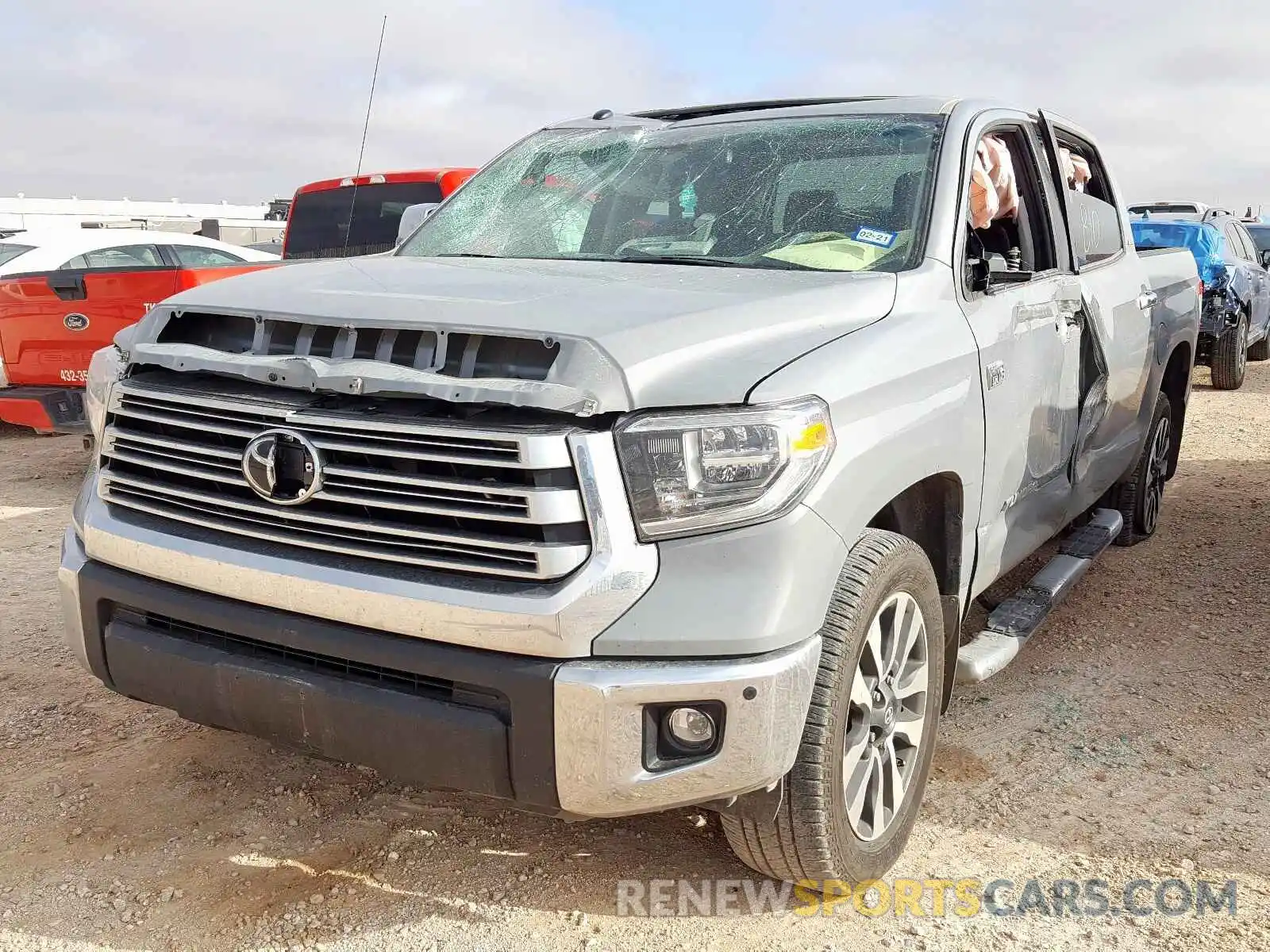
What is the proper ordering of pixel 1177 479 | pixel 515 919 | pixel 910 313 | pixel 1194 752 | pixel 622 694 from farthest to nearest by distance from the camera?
pixel 1177 479, pixel 1194 752, pixel 910 313, pixel 515 919, pixel 622 694

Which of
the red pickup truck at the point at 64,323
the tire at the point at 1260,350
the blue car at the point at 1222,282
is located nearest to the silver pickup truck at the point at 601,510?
the red pickup truck at the point at 64,323

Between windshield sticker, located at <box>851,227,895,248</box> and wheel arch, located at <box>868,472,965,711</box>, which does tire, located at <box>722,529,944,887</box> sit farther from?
windshield sticker, located at <box>851,227,895,248</box>

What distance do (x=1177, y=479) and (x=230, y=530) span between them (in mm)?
6393

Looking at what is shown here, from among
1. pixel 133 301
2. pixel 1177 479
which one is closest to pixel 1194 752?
pixel 1177 479

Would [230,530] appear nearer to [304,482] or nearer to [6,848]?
[304,482]

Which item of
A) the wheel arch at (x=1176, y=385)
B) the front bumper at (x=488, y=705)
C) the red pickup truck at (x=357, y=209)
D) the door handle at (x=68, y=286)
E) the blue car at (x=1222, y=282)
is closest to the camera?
the front bumper at (x=488, y=705)

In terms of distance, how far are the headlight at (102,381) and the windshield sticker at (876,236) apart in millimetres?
1944

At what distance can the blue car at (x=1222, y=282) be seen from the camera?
10758 mm

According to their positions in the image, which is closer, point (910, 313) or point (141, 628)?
point (141, 628)

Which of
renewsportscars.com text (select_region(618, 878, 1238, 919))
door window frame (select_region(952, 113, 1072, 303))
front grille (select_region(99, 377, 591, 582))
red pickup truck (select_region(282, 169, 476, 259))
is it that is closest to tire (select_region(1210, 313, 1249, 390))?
red pickup truck (select_region(282, 169, 476, 259))

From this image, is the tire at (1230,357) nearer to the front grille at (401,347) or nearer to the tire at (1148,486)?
the tire at (1148,486)

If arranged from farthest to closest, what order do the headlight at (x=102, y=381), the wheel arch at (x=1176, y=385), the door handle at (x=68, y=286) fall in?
the door handle at (x=68, y=286) → the wheel arch at (x=1176, y=385) → the headlight at (x=102, y=381)

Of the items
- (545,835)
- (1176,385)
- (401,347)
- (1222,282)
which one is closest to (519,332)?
(401,347)

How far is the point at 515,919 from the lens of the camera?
103 inches
